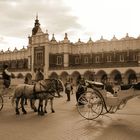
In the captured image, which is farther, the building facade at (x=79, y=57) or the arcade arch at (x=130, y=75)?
the building facade at (x=79, y=57)

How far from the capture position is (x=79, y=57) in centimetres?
6025

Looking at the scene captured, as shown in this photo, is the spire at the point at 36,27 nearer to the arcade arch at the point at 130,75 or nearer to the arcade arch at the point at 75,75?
the arcade arch at the point at 75,75

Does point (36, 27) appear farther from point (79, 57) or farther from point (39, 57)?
point (79, 57)

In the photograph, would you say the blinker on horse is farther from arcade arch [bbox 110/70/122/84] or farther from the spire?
the spire

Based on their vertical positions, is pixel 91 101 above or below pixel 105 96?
below

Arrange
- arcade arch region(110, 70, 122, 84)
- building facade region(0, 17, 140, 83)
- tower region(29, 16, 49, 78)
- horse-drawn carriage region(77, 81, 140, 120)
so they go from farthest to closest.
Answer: tower region(29, 16, 49, 78) → building facade region(0, 17, 140, 83) → arcade arch region(110, 70, 122, 84) → horse-drawn carriage region(77, 81, 140, 120)

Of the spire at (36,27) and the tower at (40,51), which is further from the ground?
the spire at (36,27)

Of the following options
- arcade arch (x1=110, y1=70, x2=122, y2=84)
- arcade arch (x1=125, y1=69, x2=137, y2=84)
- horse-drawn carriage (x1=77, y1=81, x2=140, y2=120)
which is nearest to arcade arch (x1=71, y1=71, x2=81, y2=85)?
arcade arch (x1=110, y1=70, x2=122, y2=84)

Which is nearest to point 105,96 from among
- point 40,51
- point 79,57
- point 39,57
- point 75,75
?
point 75,75

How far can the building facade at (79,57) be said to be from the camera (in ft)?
169

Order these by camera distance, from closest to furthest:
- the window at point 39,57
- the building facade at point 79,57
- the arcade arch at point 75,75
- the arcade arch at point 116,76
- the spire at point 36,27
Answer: the arcade arch at point 116,76 → the building facade at point 79,57 → the arcade arch at point 75,75 → the window at point 39,57 → the spire at point 36,27

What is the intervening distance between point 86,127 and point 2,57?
6727cm

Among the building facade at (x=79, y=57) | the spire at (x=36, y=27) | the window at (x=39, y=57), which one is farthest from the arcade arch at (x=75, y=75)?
the spire at (x=36, y=27)

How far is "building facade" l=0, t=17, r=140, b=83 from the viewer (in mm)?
51375
